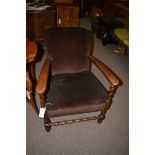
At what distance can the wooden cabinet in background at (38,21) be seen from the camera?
10.8 feet

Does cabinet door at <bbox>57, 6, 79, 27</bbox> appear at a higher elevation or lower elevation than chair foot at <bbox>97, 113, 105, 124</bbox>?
higher

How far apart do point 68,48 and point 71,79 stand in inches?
11.9

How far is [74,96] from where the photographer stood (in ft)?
5.38

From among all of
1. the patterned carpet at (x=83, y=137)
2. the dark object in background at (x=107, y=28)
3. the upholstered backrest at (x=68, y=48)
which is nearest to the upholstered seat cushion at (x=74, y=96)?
the upholstered backrest at (x=68, y=48)

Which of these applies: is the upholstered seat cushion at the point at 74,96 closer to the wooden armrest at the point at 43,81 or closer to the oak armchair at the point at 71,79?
the oak armchair at the point at 71,79

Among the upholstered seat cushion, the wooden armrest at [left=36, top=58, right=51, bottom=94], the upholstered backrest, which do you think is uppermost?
the upholstered backrest

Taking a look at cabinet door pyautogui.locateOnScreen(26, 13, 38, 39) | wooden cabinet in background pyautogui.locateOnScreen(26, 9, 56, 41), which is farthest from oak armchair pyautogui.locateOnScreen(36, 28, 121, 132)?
cabinet door pyautogui.locateOnScreen(26, 13, 38, 39)

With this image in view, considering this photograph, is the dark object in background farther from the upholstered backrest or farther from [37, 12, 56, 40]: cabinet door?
the upholstered backrest

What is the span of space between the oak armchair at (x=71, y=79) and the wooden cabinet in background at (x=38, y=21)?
60.6 inches

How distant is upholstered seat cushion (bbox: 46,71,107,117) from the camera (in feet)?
5.14

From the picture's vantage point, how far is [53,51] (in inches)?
72.7
